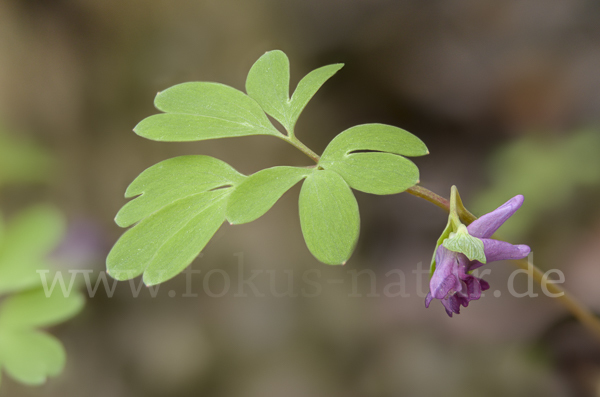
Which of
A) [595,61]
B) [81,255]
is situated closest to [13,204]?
[81,255]

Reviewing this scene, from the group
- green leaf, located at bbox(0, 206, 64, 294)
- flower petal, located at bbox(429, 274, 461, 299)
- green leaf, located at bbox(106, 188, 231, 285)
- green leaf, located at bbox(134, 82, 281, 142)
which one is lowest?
green leaf, located at bbox(0, 206, 64, 294)

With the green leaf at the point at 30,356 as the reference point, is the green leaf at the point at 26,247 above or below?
above

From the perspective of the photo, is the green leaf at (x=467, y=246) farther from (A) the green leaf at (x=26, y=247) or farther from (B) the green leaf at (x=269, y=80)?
(A) the green leaf at (x=26, y=247)

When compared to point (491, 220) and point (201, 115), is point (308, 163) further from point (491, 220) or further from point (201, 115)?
point (491, 220)

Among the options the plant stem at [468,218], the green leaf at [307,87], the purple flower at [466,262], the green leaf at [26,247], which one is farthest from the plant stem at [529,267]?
the green leaf at [26,247]

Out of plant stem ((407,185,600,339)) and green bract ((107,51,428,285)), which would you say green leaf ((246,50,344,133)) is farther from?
plant stem ((407,185,600,339))

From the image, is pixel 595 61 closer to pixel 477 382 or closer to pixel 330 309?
pixel 477 382

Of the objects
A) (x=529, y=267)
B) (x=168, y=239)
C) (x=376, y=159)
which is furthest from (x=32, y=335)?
(x=529, y=267)

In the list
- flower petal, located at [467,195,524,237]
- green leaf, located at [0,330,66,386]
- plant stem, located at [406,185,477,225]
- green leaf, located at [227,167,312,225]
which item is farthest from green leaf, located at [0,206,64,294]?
flower petal, located at [467,195,524,237]
